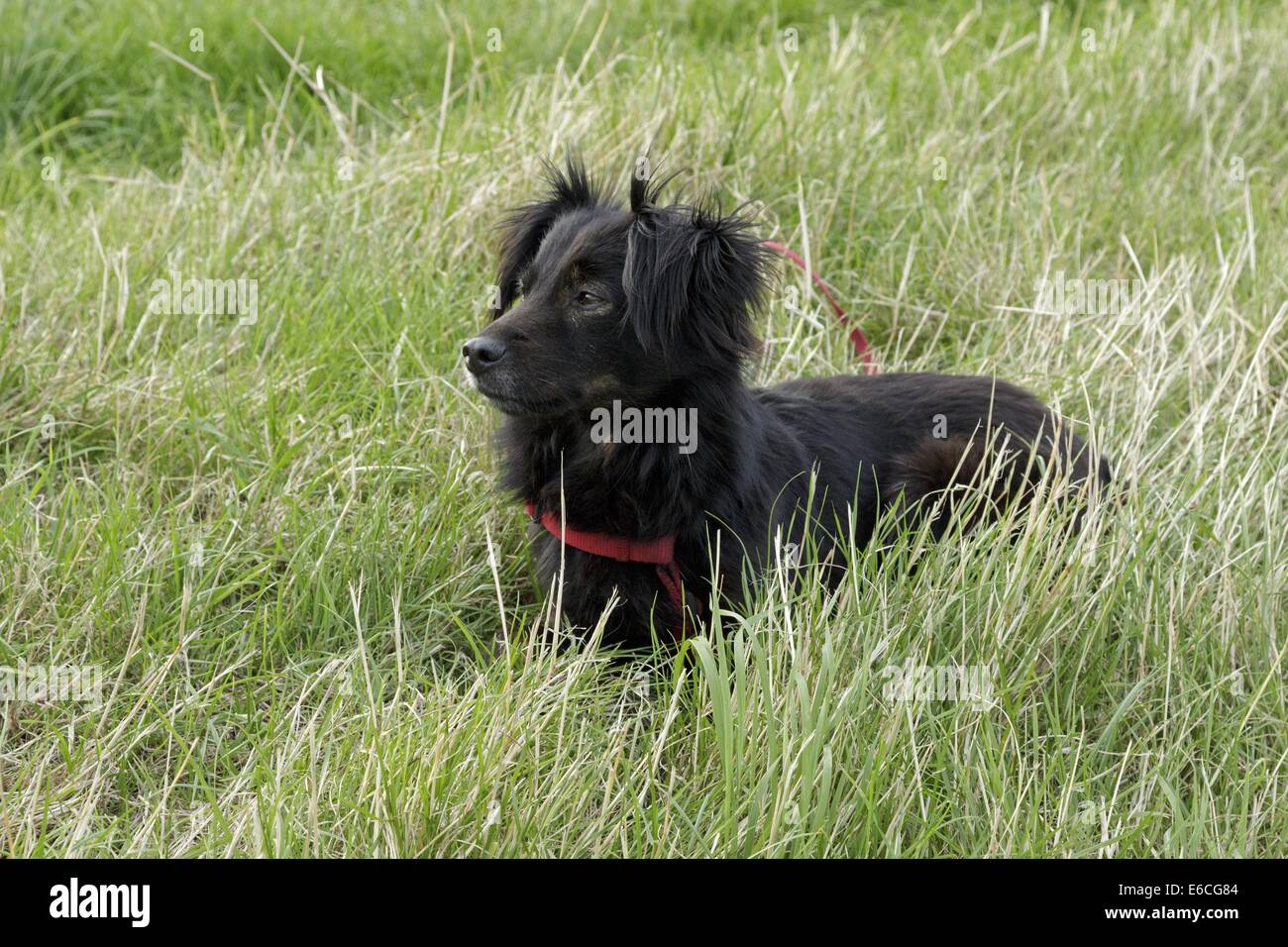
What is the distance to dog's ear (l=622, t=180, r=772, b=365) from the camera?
9.32ft

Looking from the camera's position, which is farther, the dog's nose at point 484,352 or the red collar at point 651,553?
the red collar at point 651,553

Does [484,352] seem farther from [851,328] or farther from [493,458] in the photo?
[851,328]

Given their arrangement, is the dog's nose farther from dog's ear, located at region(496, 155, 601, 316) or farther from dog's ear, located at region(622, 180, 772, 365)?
dog's ear, located at region(496, 155, 601, 316)

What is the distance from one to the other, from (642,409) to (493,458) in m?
0.61

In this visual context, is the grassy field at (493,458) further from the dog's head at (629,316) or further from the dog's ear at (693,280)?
the dog's ear at (693,280)

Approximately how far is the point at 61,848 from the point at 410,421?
1534 mm

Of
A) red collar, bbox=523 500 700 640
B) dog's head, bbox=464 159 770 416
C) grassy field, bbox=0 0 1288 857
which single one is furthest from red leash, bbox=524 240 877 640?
dog's head, bbox=464 159 770 416

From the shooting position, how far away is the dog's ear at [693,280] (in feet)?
9.32

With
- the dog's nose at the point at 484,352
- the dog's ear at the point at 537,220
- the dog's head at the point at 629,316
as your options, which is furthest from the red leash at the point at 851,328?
the dog's nose at the point at 484,352

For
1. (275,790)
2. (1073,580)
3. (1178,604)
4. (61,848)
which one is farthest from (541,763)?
(1178,604)

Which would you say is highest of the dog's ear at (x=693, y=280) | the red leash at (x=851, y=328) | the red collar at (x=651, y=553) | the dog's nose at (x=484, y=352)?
the dog's ear at (x=693, y=280)

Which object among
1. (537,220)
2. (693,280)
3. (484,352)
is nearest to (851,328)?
(537,220)

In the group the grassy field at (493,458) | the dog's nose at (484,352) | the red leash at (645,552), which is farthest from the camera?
the red leash at (645,552)

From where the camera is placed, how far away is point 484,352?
2.81 m
